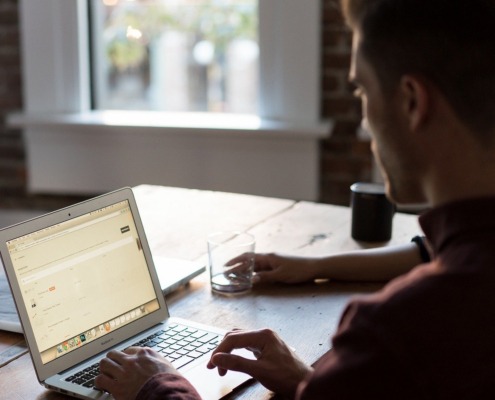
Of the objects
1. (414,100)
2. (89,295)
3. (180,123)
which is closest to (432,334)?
(414,100)

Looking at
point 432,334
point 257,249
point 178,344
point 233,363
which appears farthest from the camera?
point 257,249

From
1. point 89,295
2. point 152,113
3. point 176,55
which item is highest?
point 176,55

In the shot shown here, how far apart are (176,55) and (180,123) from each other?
13.0 inches

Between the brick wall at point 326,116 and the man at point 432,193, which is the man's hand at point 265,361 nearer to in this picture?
the man at point 432,193

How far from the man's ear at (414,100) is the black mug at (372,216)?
3.35ft

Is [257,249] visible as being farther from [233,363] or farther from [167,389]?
[167,389]

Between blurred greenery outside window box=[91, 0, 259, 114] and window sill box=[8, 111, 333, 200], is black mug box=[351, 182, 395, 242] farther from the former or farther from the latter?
blurred greenery outside window box=[91, 0, 259, 114]

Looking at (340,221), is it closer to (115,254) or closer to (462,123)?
(115,254)

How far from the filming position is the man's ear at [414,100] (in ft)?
2.93

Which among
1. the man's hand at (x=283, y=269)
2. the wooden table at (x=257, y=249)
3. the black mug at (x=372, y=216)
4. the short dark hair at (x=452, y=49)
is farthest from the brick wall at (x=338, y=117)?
the short dark hair at (x=452, y=49)

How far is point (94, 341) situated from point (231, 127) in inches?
71.0

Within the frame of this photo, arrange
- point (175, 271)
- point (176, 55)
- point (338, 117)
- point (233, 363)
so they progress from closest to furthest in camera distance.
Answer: point (233, 363)
point (175, 271)
point (338, 117)
point (176, 55)

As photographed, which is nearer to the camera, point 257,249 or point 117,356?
point 117,356

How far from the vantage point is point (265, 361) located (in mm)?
1255
